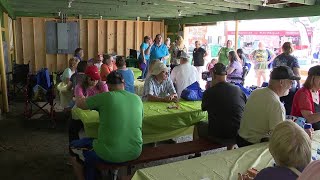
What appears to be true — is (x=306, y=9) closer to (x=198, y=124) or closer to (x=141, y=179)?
(x=198, y=124)

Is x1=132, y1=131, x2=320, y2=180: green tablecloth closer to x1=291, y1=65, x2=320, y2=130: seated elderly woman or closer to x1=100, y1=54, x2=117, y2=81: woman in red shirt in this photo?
x1=291, y1=65, x2=320, y2=130: seated elderly woman

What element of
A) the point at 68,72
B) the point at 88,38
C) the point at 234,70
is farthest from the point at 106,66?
the point at 88,38

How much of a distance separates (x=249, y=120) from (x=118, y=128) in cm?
114

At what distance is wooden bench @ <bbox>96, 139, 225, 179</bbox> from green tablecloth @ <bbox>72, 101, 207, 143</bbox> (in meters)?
0.39

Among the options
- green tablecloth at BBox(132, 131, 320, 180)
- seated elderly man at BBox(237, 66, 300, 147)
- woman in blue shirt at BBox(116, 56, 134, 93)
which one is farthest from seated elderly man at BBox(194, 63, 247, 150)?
woman in blue shirt at BBox(116, 56, 134, 93)

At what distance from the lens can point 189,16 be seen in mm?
11453

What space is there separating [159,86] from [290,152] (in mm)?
2855

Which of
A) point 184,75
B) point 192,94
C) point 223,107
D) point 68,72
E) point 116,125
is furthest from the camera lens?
point 68,72

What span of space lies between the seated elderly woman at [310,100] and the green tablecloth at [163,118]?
3.81 feet

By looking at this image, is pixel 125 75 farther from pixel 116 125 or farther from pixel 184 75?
pixel 116 125

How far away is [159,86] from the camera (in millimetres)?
4219

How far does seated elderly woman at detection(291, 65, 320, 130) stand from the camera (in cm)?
291

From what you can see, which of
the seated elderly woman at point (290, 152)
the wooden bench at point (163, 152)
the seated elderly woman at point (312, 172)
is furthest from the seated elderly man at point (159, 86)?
the seated elderly woman at point (312, 172)

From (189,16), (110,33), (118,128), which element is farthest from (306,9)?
(110,33)
